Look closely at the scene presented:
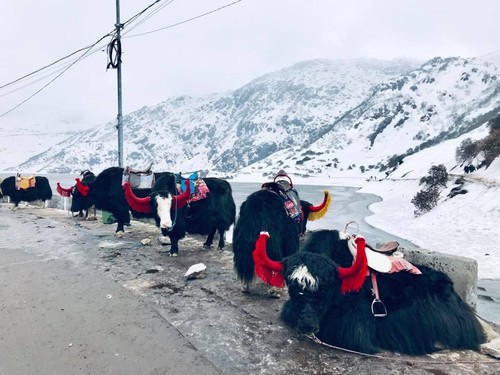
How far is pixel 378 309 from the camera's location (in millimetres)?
3201

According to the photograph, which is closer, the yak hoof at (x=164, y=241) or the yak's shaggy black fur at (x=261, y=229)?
the yak's shaggy black fur at (x=261, y=229)

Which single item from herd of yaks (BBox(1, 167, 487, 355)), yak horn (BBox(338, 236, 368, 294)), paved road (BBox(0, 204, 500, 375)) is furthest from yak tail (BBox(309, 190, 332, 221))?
yak horn (BBox(338, 236, 368, 294))

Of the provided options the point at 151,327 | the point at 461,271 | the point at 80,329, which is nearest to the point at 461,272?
the point at 461,271

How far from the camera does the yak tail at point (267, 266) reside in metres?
3.21

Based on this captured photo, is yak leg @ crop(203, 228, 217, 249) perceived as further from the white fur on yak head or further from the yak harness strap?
the yak harness strap

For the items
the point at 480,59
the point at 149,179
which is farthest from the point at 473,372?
the point at 480,59

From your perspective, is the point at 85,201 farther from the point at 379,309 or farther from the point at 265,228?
the point at 379,309

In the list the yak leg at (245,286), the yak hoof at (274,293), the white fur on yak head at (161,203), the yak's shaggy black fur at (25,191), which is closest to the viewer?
the yak hoof at (274,293)

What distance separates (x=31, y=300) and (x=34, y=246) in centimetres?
327

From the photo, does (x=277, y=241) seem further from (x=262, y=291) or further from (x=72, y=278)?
(x=72, y=278)

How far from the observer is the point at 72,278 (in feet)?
16.8

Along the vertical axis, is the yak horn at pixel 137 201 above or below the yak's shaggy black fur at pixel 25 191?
above

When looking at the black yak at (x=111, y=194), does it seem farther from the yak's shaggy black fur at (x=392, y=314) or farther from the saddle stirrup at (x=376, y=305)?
the saddle stirrup at (x=376, y=305)

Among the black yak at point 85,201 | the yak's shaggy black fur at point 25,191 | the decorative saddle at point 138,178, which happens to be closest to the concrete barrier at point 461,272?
the decorative saddle at point 138,178
